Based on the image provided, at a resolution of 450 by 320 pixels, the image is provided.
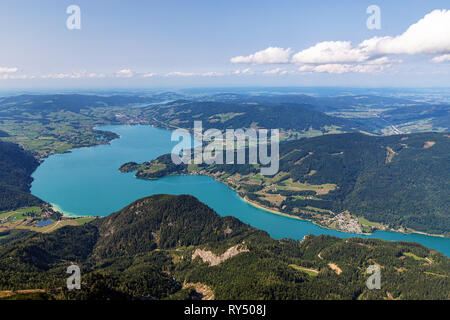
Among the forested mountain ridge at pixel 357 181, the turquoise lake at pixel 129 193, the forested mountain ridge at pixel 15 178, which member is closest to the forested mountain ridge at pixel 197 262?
the turquoise lake at pixel 129 193

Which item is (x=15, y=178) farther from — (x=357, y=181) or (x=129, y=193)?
(x=357, y=181)

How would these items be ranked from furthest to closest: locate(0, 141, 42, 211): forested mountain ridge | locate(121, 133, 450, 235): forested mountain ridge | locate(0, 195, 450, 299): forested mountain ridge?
locate(121, 133, 450, 235): forested mountain ridge < locate(0, 141, 42, 211): forested mountain ridge < locate(0, 195, 450, 299): forested mountain ridge

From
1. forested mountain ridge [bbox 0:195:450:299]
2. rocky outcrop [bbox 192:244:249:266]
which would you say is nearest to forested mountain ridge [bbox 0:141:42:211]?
forested mountain ridge [bbox 0:195:450:299]

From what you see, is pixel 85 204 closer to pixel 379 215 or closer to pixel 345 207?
pixel 345 207

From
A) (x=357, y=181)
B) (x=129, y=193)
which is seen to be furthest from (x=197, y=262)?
(x=357, y=181)

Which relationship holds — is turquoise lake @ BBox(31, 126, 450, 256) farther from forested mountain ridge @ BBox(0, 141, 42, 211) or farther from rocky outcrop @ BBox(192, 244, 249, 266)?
rocky outcrop @ BBox(192, 244, 249, 266)

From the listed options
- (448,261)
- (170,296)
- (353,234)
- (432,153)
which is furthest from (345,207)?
(170,296)
